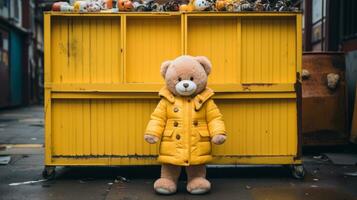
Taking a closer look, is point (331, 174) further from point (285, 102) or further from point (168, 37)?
point (168, 37)

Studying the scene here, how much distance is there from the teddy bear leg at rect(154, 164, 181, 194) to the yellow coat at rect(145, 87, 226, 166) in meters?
0.12

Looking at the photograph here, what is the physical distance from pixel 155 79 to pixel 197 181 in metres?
1.44

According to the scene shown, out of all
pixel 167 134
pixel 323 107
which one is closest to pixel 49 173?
pixel 167 134

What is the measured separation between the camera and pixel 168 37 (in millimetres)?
6840

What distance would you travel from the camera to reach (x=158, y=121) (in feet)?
20.2

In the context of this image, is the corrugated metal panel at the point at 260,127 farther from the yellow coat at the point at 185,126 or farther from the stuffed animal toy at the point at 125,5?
the stuffed animal toy at the point at 125,5

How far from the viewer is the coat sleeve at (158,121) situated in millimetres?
6105

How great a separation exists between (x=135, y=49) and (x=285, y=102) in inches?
75.6

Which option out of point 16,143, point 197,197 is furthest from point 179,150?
point 16,143

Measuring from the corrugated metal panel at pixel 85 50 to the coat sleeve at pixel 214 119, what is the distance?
1.23 meters

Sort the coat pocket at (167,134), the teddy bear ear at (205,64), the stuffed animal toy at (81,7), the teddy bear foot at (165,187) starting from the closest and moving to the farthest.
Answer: the teddy bear foot at (165,187) → the coat pocket at (167,134) → the teddy bear ear at (205,64) → the stuffed animal toy at (81,7)

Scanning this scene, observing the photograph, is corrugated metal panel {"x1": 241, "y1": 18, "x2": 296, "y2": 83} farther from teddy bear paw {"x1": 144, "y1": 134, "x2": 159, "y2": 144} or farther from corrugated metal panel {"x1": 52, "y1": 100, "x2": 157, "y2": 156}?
teddy bear paw {"x1": 144, "y1": 134, "x2": 159, "y2": 144}

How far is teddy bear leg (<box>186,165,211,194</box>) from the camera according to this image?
19.8 feet

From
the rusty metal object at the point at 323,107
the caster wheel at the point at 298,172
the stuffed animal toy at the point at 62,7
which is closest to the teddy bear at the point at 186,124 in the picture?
the caster wheel at the point at 298,172
